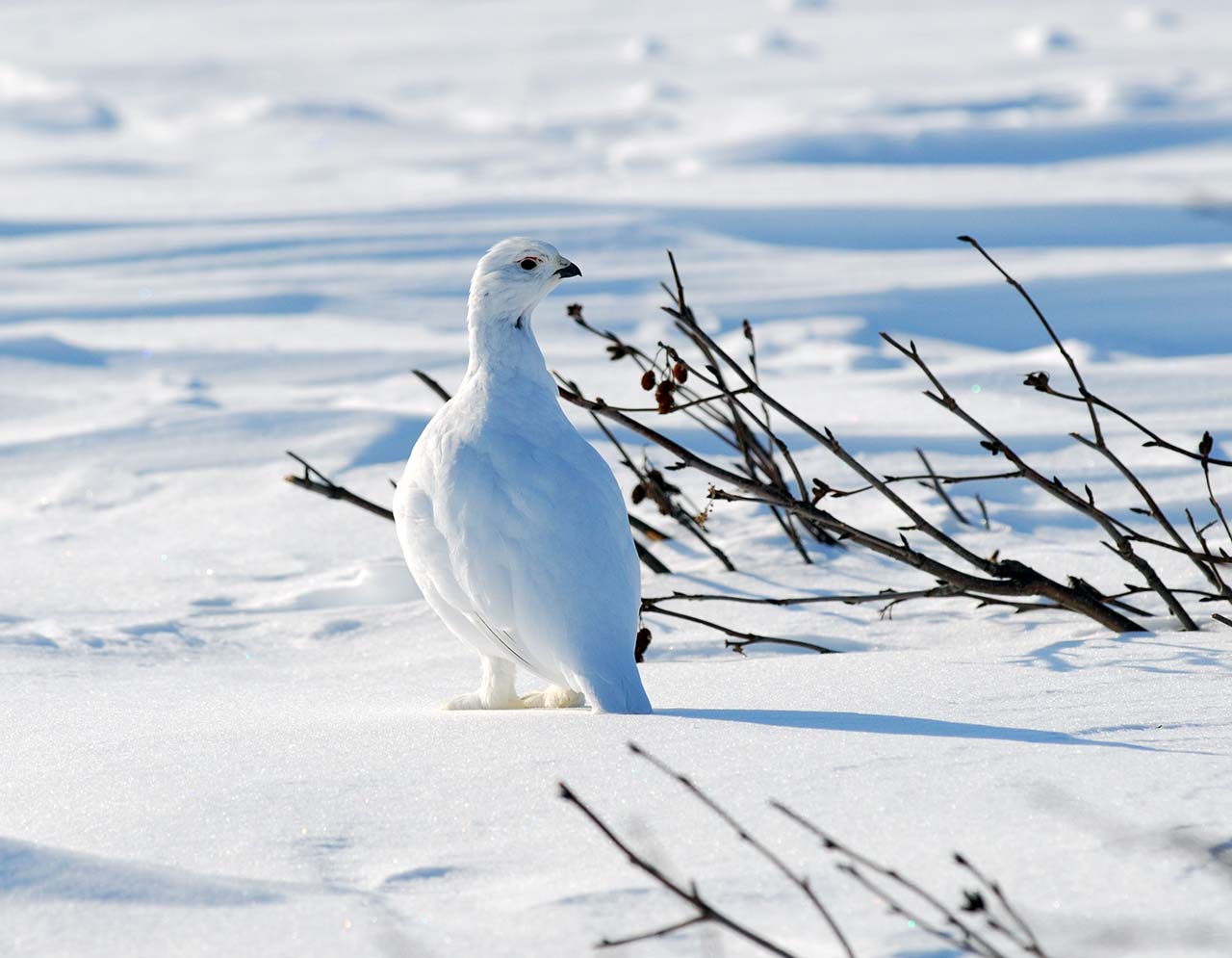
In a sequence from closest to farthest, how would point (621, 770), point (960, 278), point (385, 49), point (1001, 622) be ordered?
point (621, 770) < point (1001, 622) < point (960, 278) < point (385, 49)

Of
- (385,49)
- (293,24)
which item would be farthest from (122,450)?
(293,24)

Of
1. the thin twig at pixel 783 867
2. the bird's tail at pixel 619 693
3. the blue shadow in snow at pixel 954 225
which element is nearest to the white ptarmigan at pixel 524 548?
the bird's tail at pixel 619 693

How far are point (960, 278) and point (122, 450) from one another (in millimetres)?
3756

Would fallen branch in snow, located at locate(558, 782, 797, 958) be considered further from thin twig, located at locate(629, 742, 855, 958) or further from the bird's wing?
the bird's wing

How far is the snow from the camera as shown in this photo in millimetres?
1536

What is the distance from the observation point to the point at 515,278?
269cm

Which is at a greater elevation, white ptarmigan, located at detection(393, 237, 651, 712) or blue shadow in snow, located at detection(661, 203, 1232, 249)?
blue shadow in snow, located at detection(661, 203, 1232, 249)

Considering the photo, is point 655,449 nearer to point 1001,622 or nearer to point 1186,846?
point 1001,622

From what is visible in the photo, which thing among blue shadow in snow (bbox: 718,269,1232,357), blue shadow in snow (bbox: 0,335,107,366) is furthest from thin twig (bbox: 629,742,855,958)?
blue shadow in snow (bbox: 0,335,107,366)

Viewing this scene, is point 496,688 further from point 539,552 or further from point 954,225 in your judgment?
point 954,225

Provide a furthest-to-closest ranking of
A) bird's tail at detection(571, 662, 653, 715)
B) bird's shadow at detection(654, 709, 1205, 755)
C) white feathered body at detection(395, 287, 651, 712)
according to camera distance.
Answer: white feathered body at detection(395, 287, 651, 712) → bird's tail at detection(571, 662, 653, 715) → bird's shadow at detection(654, 709, 1205, 755)

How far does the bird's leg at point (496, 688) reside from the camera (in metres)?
2.47

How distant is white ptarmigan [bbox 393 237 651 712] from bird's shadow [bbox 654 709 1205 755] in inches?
5.8

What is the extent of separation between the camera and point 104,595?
11.7 ft
